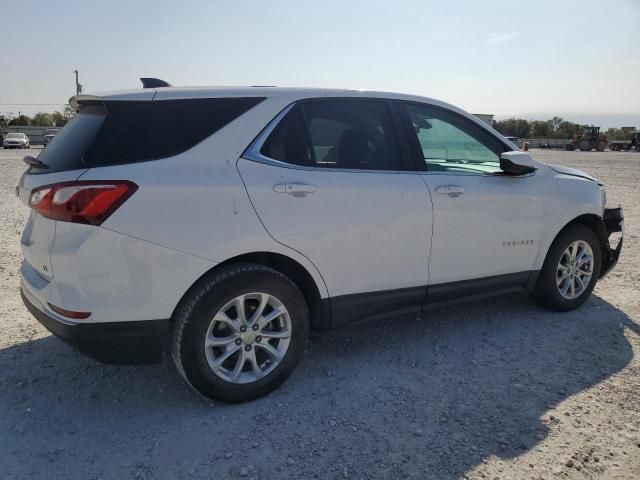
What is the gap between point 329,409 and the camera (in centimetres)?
293

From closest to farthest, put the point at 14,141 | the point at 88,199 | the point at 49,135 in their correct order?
the point at 88,199 < the point at 49,135 < the point at 14,141

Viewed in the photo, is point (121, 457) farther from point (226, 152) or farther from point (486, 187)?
point (486, 187)

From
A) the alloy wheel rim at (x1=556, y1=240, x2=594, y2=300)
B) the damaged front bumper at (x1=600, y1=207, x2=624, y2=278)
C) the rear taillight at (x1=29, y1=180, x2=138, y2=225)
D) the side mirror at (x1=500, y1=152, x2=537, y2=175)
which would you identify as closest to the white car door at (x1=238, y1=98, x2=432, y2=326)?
the rear taillight at (x1=29, y1=180, x2=138, y2=225)

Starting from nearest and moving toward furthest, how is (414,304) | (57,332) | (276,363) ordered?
(57,332), (276,363), (414,304)

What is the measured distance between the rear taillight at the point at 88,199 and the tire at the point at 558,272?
3.43 m

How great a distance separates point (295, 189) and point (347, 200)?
36cm

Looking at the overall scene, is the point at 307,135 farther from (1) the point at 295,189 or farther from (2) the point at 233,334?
(2) the point at 233,334

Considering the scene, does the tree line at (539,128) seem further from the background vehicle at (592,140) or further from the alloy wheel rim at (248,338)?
the alloy wheel rim at (248,338)

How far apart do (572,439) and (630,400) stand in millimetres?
666

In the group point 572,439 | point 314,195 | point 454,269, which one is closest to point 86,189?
point 314,195

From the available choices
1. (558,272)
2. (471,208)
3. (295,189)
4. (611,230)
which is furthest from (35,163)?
(611,230)

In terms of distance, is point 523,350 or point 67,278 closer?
point 67,278

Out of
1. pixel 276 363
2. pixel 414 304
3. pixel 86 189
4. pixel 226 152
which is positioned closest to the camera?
pixel 86 189

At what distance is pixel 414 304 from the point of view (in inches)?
140
